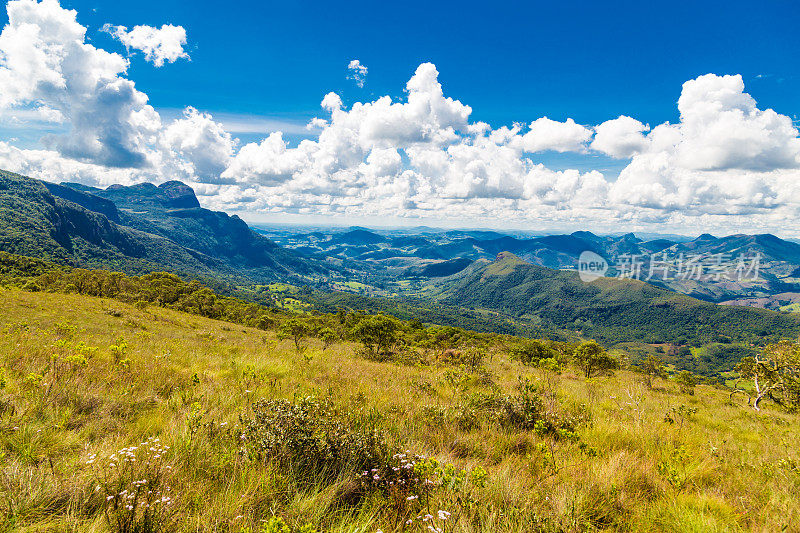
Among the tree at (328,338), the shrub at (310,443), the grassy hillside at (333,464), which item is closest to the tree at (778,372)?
the grassy hillside at (333,464)

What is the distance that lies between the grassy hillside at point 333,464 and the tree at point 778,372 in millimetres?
16247

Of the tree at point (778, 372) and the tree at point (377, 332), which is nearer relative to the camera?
the tree at point (778, 372)

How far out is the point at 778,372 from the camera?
18.3m

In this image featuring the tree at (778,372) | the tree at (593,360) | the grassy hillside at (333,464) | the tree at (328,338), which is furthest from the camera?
the tree at (593,360)

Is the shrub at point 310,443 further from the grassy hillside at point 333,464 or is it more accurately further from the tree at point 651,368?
the tree at point 651,368

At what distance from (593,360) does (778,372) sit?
1273cm

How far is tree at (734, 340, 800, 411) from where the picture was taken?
17.0 metres

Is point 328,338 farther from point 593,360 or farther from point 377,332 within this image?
point 593,360

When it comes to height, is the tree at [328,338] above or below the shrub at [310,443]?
below

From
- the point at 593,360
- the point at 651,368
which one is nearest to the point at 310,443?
the point at 593,360

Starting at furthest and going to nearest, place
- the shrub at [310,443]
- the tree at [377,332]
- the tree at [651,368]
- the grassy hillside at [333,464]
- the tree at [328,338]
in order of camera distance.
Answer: the tree at [651,368] < the tree at [328,338] < the tree at [377,332] < the shrub at [310,443] < the grassy hillside at [333,464]

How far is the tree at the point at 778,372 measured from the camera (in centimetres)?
1705

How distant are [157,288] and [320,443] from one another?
8451cm

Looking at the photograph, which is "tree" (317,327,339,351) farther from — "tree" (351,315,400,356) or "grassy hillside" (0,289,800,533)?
"grassy hillside" (0,289,800,533)
